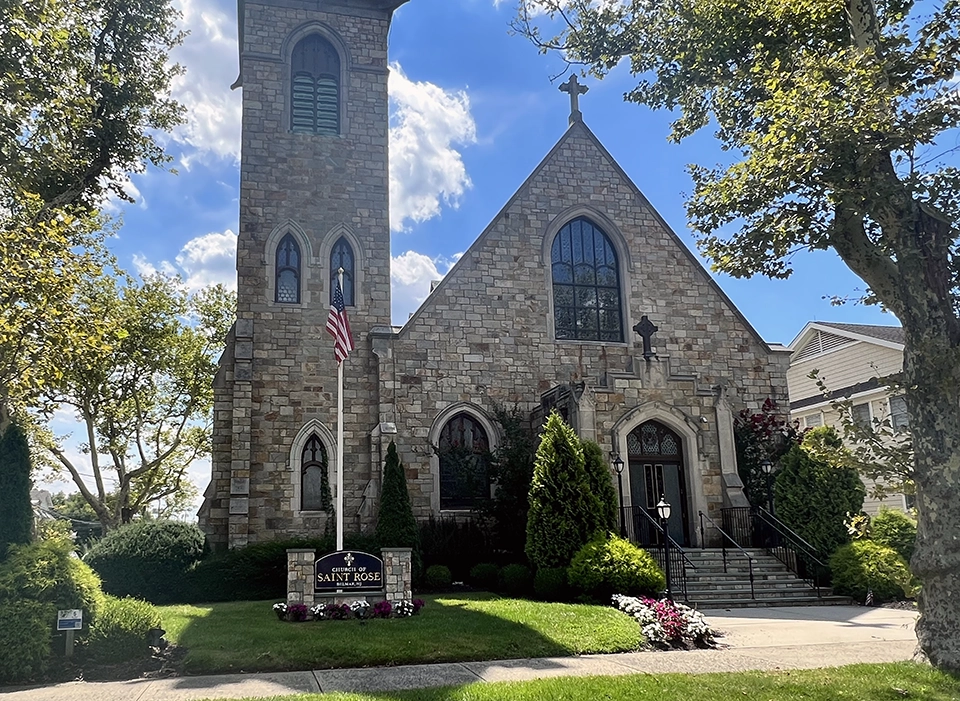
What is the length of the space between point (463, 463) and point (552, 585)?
17.1ft

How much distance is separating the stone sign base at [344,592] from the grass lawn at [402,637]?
0.55m

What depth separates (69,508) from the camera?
2410 inches

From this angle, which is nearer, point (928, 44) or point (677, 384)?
point (928, 44)

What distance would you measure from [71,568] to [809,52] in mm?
11855

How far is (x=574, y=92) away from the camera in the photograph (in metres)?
22.8

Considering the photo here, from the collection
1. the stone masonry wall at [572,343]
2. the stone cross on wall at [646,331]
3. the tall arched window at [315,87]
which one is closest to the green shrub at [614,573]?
the stone masonry wall at [572,343]

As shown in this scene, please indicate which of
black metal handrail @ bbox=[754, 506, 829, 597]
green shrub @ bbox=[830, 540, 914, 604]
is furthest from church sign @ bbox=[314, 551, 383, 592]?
green shrub @ bbox=[830, 540, 914, 604]

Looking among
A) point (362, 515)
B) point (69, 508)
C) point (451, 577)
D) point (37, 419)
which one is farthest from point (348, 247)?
point (69, 508)

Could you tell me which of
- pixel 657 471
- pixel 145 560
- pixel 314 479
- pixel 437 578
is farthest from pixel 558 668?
pixel 314 479

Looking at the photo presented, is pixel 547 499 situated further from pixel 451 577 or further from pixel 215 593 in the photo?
pixel 215 593

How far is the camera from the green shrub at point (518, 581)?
16078 mm

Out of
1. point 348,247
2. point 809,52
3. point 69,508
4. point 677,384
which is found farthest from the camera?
point 69,508

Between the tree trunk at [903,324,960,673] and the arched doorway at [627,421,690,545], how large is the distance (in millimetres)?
10025

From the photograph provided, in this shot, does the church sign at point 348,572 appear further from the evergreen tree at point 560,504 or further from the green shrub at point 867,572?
the green shrub at point 867,572
